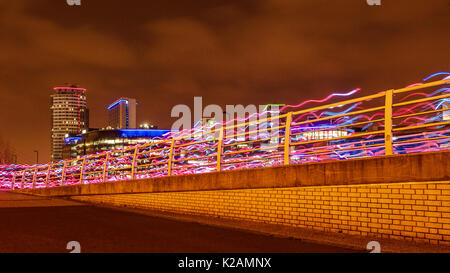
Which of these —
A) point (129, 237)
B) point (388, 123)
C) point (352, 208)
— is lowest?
point (129, 237)

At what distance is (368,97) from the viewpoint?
8.76 meters

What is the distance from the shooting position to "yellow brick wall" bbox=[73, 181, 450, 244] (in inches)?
283

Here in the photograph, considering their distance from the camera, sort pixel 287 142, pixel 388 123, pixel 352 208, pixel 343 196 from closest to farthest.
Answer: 1. pixel 388 123
2. pixel 352 208
3. pixel 343 196
4. pixel 287 142

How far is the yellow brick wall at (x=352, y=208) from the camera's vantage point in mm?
7188

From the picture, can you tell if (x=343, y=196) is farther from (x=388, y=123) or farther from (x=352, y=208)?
(x=388, y=123)

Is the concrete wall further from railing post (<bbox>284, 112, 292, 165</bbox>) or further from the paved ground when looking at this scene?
the paved ground

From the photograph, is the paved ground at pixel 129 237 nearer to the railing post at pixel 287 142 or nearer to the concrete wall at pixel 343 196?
the concrete wall at pixel 343 196

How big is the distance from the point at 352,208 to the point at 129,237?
4171 millimetres

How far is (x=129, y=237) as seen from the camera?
8.58m

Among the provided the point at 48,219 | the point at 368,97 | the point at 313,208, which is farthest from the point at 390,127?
the point at 48,219

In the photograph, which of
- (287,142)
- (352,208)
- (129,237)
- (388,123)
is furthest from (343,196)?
(129,237)

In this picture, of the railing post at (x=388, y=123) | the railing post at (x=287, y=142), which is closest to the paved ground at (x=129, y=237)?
the railing post at (x=287, y=142)

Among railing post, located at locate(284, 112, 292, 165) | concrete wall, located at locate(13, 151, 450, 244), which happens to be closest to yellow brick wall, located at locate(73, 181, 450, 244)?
concrete wall, located at locate(13, 151, 450, 244)

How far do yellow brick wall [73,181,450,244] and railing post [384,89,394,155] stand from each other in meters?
0.72
